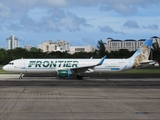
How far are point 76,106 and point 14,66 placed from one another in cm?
2675

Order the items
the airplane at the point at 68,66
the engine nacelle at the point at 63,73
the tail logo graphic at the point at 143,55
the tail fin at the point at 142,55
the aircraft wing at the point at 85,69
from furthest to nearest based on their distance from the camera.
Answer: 1. the tail logo graphic at the point at 143,55
2. the tail fin at the point at 142,55
3. the aircraft wing at the point at 85,69
4. the airplane at the point at 68,66
5. the engine nacelle at the point at 63,73

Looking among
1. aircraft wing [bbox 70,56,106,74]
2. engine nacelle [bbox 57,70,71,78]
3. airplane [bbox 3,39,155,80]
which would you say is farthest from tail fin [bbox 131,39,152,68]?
engine nacelle [bbox 57,70,71,78]

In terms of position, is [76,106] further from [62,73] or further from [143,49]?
[143,49]

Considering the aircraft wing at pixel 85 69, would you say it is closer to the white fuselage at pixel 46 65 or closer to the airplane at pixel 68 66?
the airplane at pixel 68 66

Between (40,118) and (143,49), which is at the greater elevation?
(143,49)

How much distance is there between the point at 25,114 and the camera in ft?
40.2

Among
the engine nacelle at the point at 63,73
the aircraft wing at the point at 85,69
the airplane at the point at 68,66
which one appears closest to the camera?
the engine nacelle at the point at 63,73

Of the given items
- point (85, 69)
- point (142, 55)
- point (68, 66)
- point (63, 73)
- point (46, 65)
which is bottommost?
point (63, 73)

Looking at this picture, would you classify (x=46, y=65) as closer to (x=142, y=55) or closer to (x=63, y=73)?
(x=63, y=73)

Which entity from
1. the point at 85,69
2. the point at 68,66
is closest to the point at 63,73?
the point at 68,66

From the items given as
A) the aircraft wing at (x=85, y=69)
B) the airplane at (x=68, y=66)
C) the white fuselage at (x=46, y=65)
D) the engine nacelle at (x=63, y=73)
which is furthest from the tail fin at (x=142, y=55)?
the engine nacelle at (x=63, y=73)

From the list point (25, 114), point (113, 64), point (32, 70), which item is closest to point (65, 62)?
point (32, 70)

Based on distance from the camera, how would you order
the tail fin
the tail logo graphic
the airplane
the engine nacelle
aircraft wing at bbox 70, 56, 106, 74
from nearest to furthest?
the engine nacelle < the airplane < aircraft wing at bbox 70, 56, 106, 74 < the tail fin < the tail logo graphic

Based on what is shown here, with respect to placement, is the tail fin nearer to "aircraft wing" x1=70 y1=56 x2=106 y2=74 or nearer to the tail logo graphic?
the tail logo graphic
